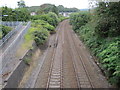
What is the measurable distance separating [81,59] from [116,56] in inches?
237

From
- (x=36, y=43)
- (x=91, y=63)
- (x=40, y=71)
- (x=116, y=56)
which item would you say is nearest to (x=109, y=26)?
(x=91, y=63)

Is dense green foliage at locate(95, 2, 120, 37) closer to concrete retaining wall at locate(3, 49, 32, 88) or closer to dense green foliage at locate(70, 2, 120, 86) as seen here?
dense green foliage at locate(70, 2, 120, 86)

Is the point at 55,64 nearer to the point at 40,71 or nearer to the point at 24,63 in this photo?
the point at 40,71

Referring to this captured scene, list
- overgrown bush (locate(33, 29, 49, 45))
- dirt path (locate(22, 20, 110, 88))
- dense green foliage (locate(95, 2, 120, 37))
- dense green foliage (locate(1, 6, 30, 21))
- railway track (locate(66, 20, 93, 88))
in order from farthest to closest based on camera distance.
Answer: dense green foliage (locate(1, 6, 30, 21)) < overgrown bush (locate(33, 29, 49, 45)) < dense green foliage (locate(95, 2, 120, 37)) < dirt path (locate(22, 20, 110, 88)) < railway track (locate(66, 20, 93, 88))

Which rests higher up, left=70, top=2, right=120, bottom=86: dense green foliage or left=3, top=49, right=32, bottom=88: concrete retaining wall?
left=70, top=2, right=120, bottom=86: dense green foliage

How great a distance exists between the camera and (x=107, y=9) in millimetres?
16047

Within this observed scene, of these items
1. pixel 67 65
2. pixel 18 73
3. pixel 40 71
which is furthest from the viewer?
pixel 67 65

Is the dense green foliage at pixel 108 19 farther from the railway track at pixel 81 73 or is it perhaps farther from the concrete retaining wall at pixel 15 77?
the concrete retaining wall at pixel 15 77

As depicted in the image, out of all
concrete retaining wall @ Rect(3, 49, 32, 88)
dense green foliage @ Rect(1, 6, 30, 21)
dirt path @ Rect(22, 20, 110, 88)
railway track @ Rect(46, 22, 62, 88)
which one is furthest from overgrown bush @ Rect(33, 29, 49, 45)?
concrete retaining wall @ Rect(3, 49, 32, 88)

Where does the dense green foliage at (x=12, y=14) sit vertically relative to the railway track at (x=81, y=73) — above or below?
above

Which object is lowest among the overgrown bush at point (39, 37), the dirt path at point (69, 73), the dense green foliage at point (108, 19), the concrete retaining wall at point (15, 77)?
the dirt path at point (69, 73)

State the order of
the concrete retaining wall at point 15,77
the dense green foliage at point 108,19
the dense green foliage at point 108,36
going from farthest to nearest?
the dense green foliage at point 108,19, the dense green foliage at point 108,36, the concrete retaining wall at point 15,77

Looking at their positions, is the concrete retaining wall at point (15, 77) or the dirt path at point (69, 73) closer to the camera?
the concrete retaining wall at point (15, 77)

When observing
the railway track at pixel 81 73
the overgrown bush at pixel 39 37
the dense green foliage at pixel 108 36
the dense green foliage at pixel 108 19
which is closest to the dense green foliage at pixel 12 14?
the overgrown bush at pixel 39 37
